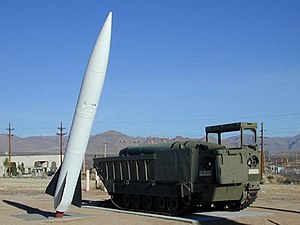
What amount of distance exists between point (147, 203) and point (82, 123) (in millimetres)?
4180

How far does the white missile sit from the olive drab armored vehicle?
2723mm

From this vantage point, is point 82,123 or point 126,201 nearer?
point 82,123

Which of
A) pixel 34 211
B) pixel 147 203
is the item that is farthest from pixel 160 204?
pixel 34 211

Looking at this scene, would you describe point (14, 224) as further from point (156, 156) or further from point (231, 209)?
point (231, 209)

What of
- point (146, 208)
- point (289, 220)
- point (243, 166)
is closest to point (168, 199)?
point (146, 208)

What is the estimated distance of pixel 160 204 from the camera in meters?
17.6

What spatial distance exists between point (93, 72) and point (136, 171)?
4687mm

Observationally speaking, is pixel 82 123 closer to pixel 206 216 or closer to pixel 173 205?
pixel 173 205

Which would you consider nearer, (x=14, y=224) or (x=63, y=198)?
(x=14, y=224)

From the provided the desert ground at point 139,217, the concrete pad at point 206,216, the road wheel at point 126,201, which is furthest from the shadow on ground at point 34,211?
the road wheel at point 126,201

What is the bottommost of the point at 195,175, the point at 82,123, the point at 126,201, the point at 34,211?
the point at 34,211

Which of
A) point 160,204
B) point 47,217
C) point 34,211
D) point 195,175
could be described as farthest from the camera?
point 34,211

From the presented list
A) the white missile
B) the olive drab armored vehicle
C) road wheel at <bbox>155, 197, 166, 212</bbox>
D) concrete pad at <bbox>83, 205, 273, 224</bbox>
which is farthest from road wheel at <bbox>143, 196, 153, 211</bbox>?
the white missile

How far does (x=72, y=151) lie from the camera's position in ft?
52.3
